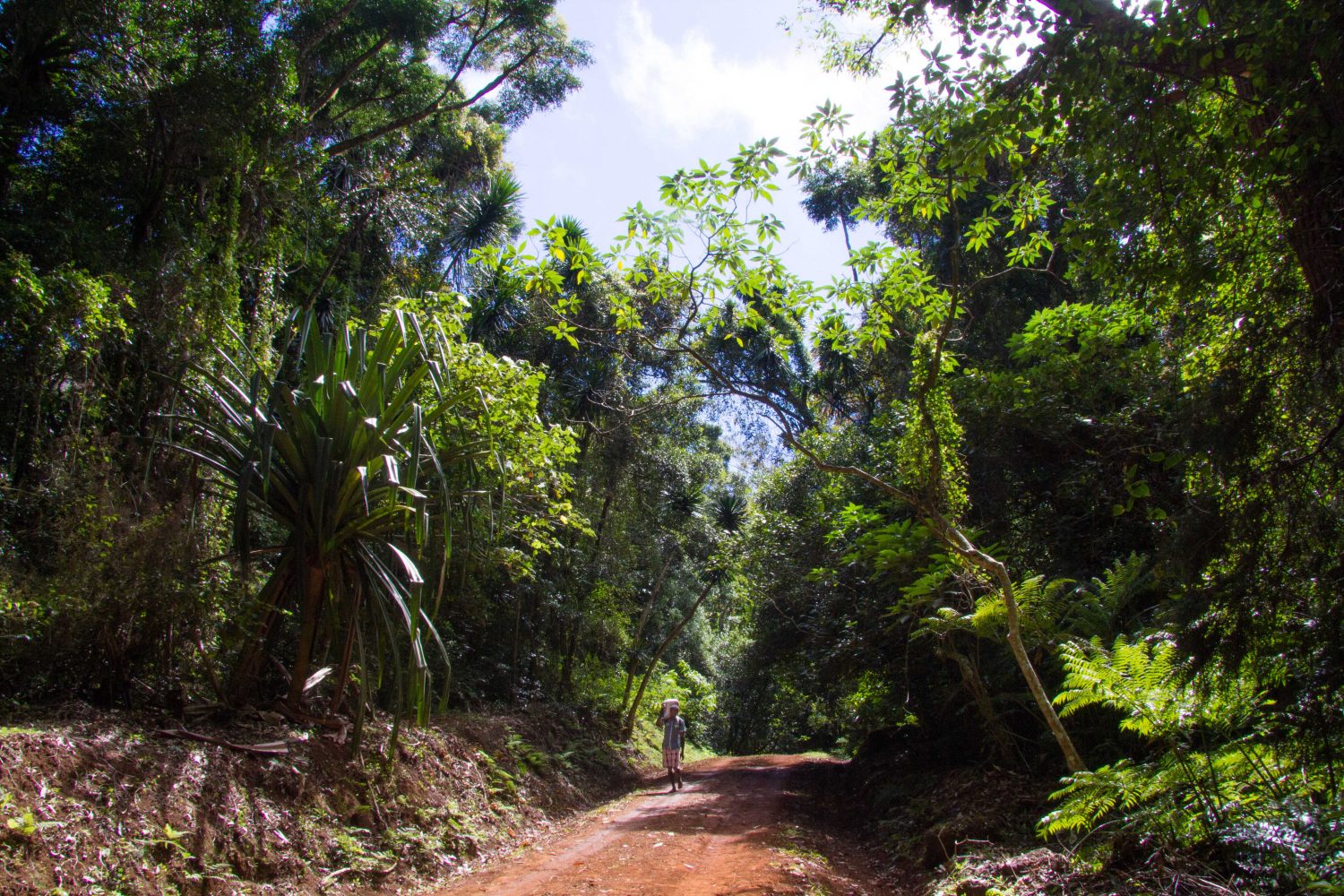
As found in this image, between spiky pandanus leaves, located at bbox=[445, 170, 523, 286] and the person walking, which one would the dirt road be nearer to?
the person walking

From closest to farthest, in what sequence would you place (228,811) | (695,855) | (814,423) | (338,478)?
(228,811)
(338,478)
(695,855)
(814,423)

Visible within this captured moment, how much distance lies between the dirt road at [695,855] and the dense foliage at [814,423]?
1.84m

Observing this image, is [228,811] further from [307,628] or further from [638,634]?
[638,634]

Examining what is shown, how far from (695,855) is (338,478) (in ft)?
15.0

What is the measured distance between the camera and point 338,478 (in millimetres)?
5844

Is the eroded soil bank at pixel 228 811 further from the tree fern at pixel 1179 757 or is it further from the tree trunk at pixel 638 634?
the tree trunk at pixel 638 634

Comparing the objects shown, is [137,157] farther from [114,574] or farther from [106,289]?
[114,574]

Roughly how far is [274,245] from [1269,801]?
9779 mm

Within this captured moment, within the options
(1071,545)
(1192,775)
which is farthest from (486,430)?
(1071,545)

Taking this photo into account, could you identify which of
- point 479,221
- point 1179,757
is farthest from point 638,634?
point 1179,757

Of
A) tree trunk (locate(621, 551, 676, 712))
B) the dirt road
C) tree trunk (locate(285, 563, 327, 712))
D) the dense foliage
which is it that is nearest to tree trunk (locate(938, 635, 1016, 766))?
the dense foliage

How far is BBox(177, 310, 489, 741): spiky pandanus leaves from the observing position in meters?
5.82

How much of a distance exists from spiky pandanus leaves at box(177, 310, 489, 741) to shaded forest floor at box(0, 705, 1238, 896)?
918 mm

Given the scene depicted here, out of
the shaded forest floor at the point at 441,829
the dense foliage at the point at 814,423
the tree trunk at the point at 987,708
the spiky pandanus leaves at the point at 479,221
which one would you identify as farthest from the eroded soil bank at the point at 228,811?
the spiky pandanus leaves at the point at 479,221
